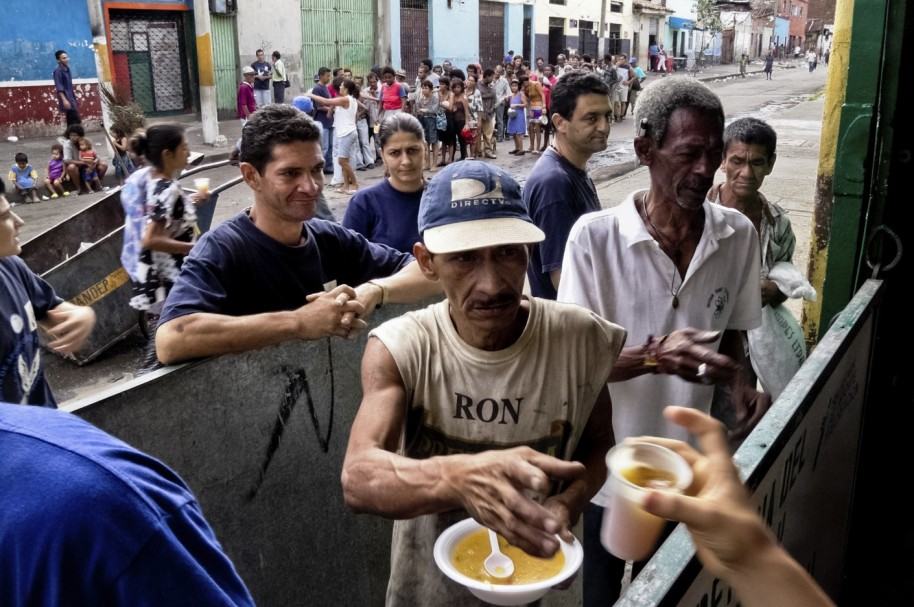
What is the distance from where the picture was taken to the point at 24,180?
13094 mm

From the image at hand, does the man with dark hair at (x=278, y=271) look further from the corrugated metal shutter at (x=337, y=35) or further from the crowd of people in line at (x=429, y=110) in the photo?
the corrugated metal shutter at (x=337, y=35)

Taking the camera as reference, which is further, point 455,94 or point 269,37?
point 269,37

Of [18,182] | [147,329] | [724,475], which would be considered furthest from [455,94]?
[724,475]

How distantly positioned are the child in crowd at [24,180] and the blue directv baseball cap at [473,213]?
43.3ft

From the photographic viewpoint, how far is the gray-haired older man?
2750 mm

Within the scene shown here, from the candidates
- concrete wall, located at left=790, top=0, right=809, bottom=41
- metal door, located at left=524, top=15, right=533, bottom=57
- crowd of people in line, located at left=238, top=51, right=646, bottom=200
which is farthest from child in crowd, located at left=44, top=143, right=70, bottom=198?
concrete wall, located at left=790, top=0, right=809, bottom=41

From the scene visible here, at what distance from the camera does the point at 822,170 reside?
14.0 feet

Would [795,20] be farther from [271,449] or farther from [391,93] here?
[271,449]

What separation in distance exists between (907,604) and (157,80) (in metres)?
20.8

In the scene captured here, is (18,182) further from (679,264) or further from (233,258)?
→ (679,264)

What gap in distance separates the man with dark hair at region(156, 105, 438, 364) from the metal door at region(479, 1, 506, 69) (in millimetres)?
29500

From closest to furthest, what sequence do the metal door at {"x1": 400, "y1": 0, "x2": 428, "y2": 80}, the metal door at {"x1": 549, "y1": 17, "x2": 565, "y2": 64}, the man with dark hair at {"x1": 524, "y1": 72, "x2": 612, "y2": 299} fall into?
1. the man with dark hair at {"x1": 524, "y1": 72, "x2": 612, "y2": 299}
2. the metal door at {"x1": 400, "y1": 0, "x2": 428, "y2": 80}
3. the metal door at {"x1": 549, "y1": 17, "x2": 565, "y2": 64}

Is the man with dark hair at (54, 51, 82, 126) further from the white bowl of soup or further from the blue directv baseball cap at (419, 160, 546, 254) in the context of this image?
the white bowl of soup

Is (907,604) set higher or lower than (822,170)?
lower
